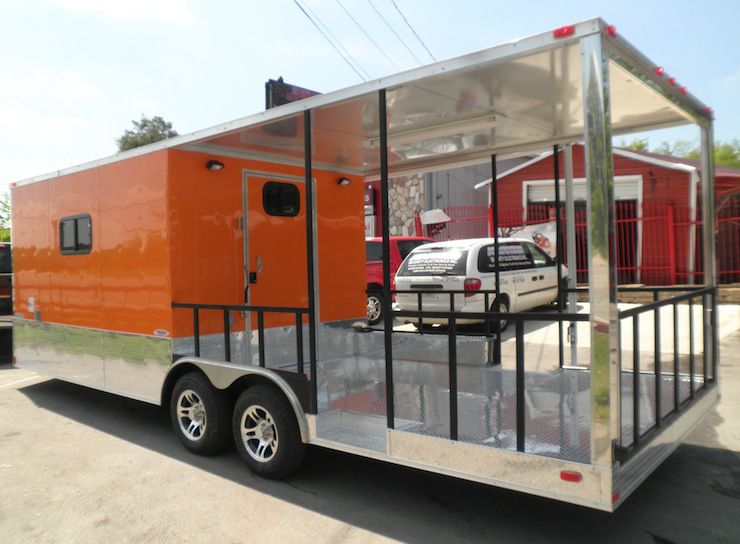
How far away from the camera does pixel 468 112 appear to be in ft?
14.9

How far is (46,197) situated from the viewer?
6727mm

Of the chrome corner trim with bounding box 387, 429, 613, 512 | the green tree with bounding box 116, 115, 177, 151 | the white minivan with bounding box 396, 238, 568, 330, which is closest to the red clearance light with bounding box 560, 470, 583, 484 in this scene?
the chrome corner trim with bounding box 387, 429, 613, 512

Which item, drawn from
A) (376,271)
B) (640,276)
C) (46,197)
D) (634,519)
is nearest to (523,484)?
(634,519)

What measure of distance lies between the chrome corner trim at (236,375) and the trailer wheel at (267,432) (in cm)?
10

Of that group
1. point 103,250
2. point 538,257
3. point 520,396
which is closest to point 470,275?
point 538,257

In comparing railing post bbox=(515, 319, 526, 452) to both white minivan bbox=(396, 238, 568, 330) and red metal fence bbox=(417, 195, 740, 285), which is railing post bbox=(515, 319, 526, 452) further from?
red metal fence bbox=(417, 195, 740, 285)

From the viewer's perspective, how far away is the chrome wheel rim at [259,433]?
4297 mm

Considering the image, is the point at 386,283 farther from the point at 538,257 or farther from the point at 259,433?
the point at 538,257

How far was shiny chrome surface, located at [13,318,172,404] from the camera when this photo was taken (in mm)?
5273

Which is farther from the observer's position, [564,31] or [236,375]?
[236,375]

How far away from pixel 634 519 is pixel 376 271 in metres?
8.76

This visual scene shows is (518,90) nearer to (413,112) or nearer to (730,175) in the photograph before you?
(413,112)

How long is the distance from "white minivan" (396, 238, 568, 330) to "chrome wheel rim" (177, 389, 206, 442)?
4.31m

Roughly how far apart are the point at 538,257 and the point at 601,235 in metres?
8.81
